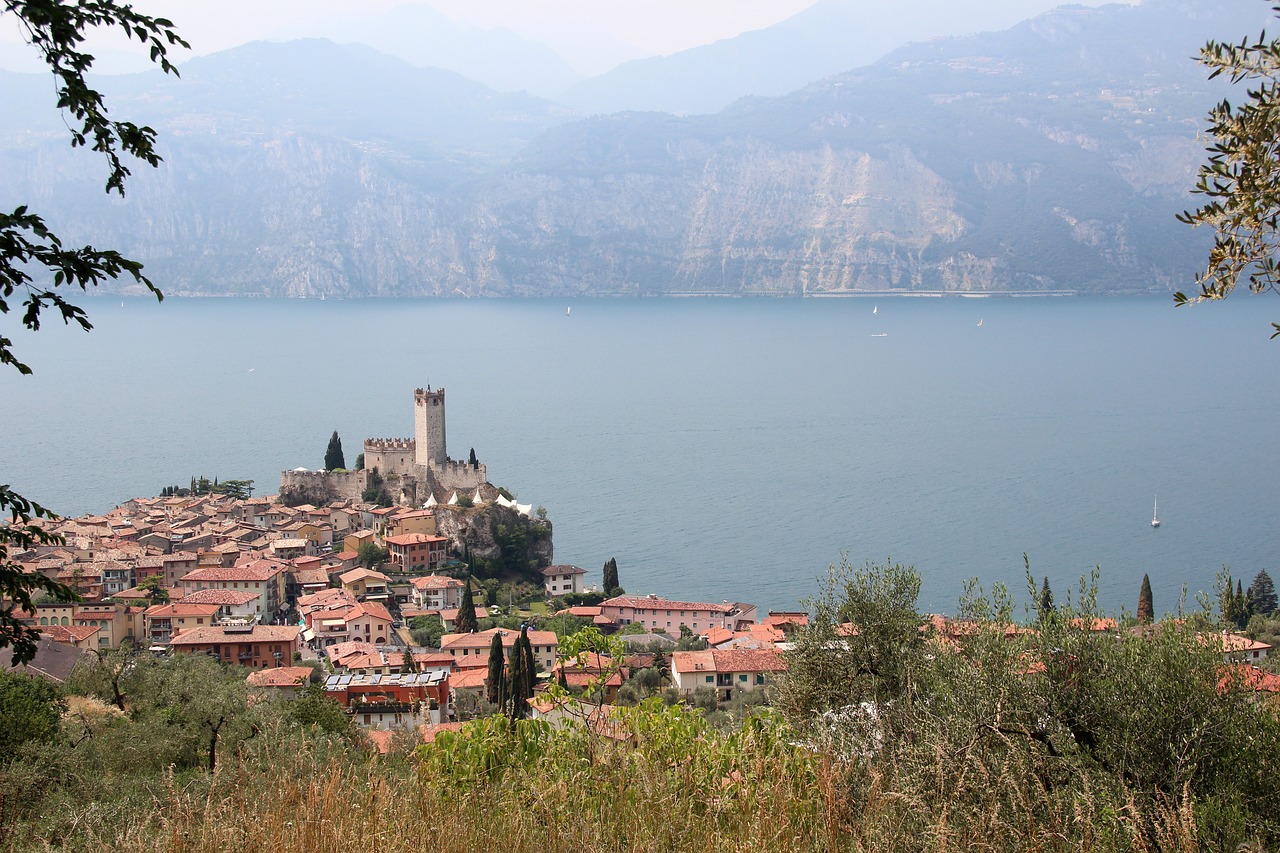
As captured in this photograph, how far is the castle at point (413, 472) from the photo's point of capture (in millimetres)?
39469

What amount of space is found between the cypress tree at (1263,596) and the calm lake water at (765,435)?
3.12 metres

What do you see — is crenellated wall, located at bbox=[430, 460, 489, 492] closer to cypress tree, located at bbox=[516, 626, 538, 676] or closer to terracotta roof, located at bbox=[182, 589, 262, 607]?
terracotta roof, located at bbox=[182, 589, 262, 607]

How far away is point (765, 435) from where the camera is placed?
217 feet

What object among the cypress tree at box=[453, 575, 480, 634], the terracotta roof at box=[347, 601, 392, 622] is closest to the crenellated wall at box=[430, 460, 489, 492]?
the terracotta roof at box=[347, 601, 392, 622]

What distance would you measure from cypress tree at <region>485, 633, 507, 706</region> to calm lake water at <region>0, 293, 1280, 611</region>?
20.0 ft

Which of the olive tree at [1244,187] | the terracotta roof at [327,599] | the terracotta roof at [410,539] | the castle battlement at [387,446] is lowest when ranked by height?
the terracotta roof at [327,599]

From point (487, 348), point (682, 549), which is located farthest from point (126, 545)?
point (487, 348)

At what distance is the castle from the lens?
3947cm

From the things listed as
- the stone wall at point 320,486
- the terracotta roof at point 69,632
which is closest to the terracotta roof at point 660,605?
the terracotta roof at point 69,632

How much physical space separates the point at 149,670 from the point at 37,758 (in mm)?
7334

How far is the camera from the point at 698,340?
127m

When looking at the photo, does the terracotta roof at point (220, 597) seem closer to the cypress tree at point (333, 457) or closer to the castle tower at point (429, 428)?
the castle tower at point (429, 428)

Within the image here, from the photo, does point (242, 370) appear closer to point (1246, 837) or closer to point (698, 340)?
point (698, 340)

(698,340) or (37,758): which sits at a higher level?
(698,340)
